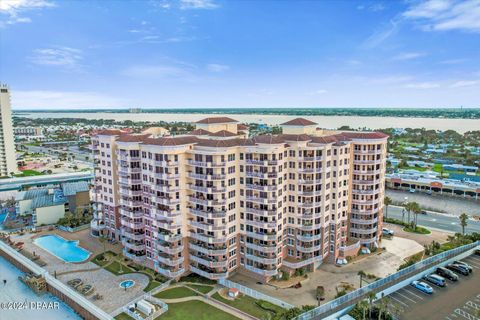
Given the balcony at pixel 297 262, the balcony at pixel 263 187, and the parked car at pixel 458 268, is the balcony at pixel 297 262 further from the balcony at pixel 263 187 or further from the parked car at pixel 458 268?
the parked car at pixel 458 268

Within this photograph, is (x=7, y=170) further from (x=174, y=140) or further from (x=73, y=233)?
(x=174, y=140)

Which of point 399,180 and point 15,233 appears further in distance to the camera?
point 399,180

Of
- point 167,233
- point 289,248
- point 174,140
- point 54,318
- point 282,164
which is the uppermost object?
point 174,140

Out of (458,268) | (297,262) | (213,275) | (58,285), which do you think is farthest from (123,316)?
(458,268)

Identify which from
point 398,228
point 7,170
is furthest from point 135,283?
point 7,170

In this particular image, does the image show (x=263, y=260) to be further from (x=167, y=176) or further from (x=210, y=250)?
(x=167, y=176)

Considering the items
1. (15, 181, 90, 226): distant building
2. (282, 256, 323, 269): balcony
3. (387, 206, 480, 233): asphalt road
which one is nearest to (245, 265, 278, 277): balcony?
(282, 256, 323, 269): balcony
